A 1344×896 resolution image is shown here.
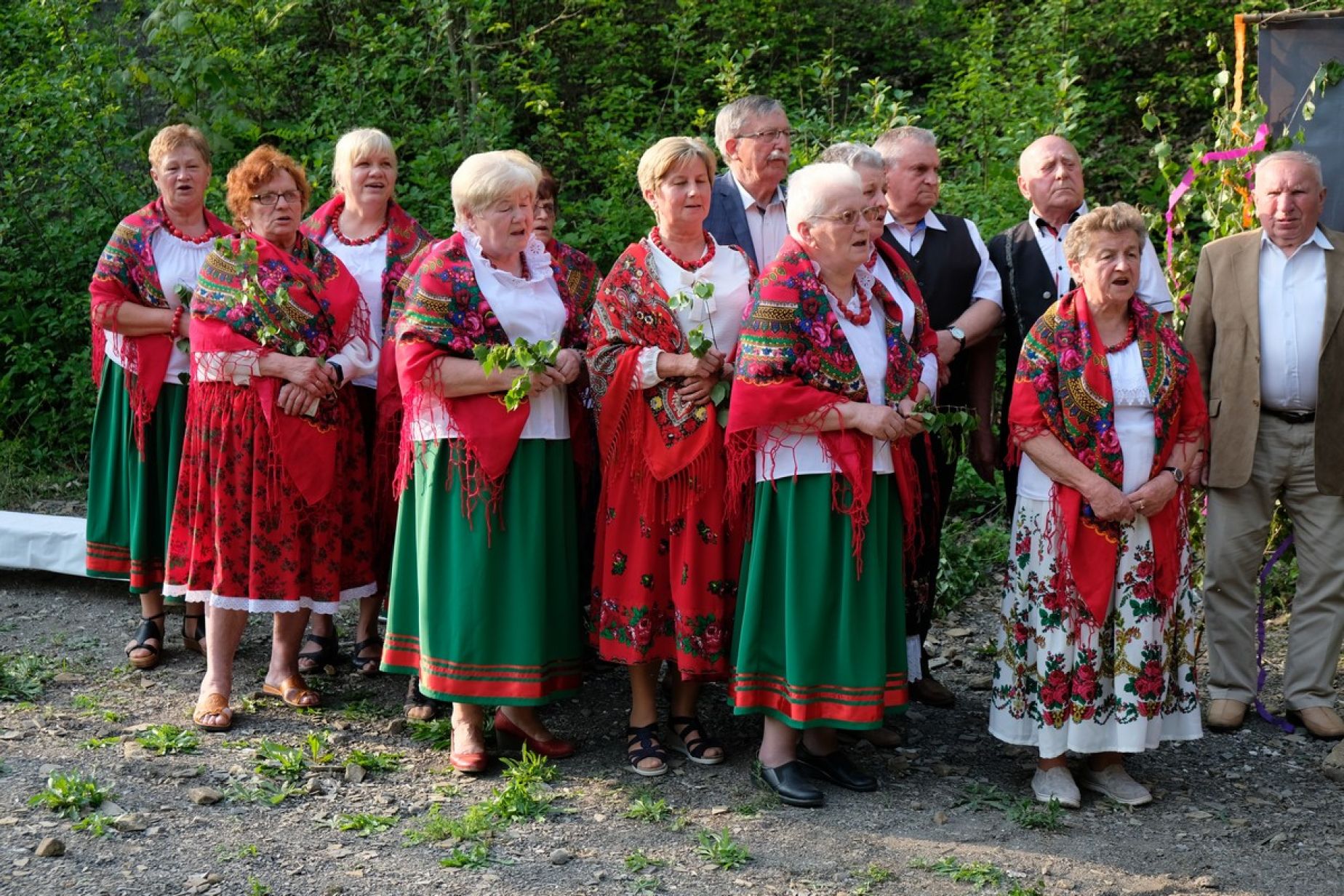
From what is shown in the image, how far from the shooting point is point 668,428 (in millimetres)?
4395

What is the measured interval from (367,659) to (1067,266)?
300cm

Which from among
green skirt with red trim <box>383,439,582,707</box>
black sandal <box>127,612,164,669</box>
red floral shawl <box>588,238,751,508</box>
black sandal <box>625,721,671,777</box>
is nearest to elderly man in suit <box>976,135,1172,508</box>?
red floral shawl <box>588,238,751,508</box>

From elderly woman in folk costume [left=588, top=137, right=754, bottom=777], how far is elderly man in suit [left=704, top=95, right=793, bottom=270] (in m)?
0.46

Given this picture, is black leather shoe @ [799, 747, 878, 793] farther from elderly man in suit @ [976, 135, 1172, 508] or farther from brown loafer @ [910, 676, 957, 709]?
elderly man in suit @ [976, 135, 1172, 508]

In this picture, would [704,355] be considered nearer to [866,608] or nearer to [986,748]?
[866,608]

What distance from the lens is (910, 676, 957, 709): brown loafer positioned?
526cm

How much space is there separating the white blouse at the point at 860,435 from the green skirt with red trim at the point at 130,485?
8.01 feet

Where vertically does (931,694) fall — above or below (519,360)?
below

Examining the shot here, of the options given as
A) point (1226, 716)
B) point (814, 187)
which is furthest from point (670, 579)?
point (1226, 716)

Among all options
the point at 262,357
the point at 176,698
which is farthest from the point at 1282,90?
the point at 176,698

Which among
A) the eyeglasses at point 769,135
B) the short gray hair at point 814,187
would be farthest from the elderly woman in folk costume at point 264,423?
the short gray hair at point 814,187

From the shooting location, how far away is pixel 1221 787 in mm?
4520

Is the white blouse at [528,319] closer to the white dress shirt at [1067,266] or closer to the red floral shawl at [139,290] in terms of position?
the red floral shawl at [139,290]

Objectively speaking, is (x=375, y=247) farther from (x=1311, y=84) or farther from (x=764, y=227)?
(x=1311, y=84)
